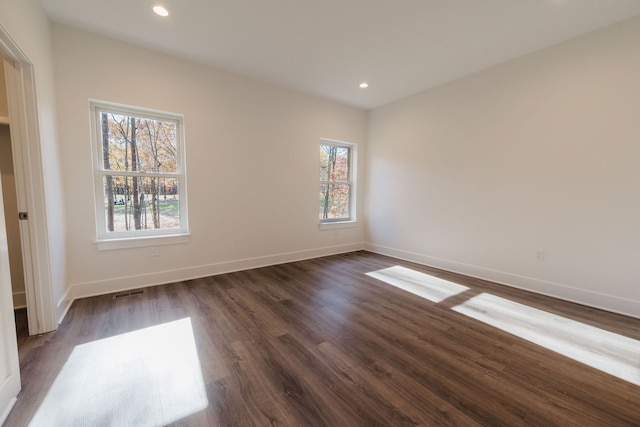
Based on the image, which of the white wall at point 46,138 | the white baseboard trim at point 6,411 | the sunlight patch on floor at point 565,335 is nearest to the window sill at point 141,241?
the white wall at point 46,138

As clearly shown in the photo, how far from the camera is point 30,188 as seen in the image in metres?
1.93

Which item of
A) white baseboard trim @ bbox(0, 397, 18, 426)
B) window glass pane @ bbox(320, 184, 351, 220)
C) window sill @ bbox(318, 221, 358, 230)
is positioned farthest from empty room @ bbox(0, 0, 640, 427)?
window glass pane @ bbox(320, 184, 351, 220)

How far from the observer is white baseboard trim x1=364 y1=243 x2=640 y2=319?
2477 millimetres

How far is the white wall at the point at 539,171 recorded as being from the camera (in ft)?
8.04

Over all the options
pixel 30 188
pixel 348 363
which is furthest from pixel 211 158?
pixel 348 363

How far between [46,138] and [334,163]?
12.3 ft

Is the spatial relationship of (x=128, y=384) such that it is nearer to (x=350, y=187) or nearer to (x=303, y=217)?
(x=303, y=217)

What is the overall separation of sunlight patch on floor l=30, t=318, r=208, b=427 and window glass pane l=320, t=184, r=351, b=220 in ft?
10.5

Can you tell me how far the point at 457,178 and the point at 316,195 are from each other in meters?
2.20

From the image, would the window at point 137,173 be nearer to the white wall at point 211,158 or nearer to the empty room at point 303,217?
the empty room at point 303,217

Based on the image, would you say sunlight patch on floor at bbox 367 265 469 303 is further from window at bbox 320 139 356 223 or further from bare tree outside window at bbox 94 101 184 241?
bare tree outside window at bbox 94 101 184 241

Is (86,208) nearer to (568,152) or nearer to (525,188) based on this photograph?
(525,188)

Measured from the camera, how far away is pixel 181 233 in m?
3.28

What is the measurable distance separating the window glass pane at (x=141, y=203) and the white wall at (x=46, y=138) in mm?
455
